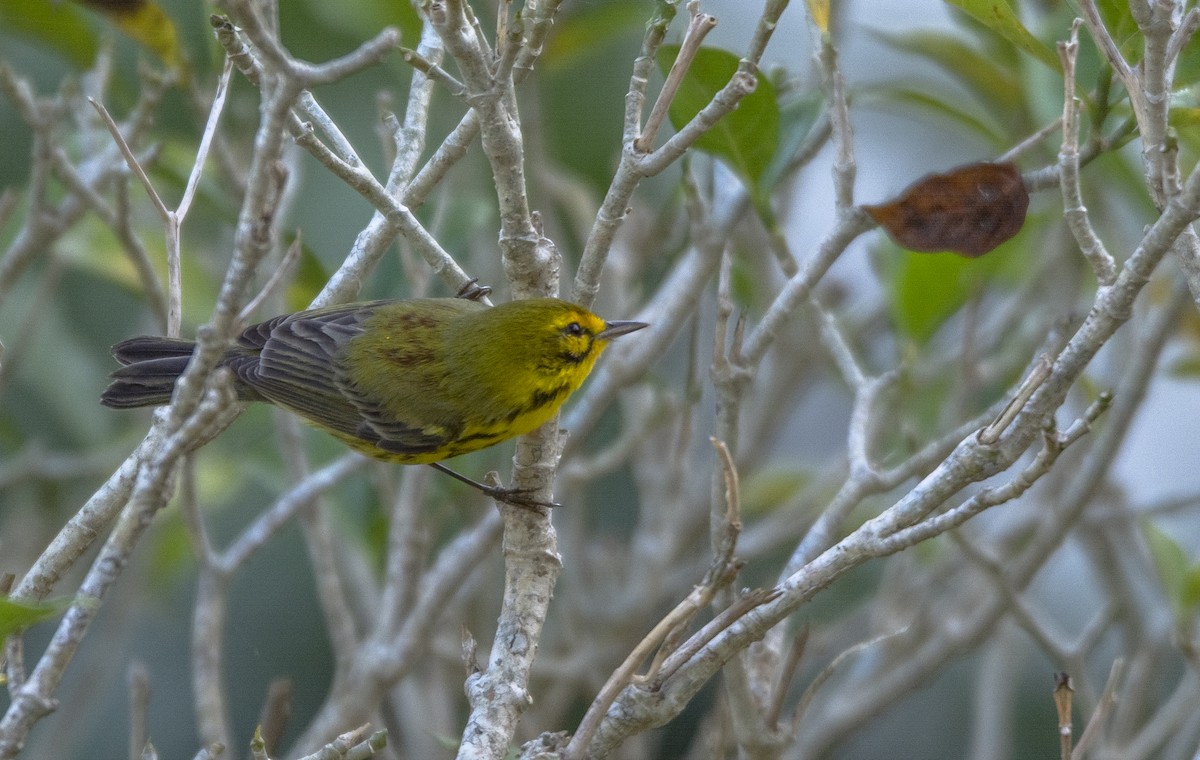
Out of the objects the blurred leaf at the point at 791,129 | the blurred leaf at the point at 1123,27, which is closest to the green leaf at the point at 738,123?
the blurred leaf at the point at 791,129

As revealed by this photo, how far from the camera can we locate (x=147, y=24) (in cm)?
309

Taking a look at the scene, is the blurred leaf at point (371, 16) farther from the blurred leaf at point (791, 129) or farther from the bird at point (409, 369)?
the blurred leaf at point (791, 129)

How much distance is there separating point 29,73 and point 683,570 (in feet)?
10.9

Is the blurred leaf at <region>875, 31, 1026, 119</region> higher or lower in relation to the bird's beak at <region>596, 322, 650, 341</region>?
higher

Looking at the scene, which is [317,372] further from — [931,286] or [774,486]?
[774,486]

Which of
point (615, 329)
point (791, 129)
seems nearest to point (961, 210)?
point (791, 129)

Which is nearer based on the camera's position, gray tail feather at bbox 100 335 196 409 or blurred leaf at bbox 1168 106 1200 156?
blurred leaf at bbox 1168 106 1200 156

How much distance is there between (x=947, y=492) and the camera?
5.81 ft

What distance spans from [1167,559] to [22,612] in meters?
2.81

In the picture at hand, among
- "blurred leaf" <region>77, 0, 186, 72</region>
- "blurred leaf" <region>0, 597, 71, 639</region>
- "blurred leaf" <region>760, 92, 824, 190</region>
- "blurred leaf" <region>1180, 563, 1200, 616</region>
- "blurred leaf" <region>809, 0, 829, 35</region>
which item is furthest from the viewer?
"blurred leaf" <region>77, 0, 186, 72</region>

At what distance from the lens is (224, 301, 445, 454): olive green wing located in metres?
3.15

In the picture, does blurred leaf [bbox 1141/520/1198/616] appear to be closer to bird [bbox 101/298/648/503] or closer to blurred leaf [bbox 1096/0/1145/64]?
blurred leaf [bbox 1096/0/1145/64]

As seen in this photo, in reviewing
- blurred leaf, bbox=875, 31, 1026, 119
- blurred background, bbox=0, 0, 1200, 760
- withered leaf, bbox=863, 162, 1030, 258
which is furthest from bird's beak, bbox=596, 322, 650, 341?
blurred leaf, bbox=875, 31, 1026, 119

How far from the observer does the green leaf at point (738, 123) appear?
2.55m
